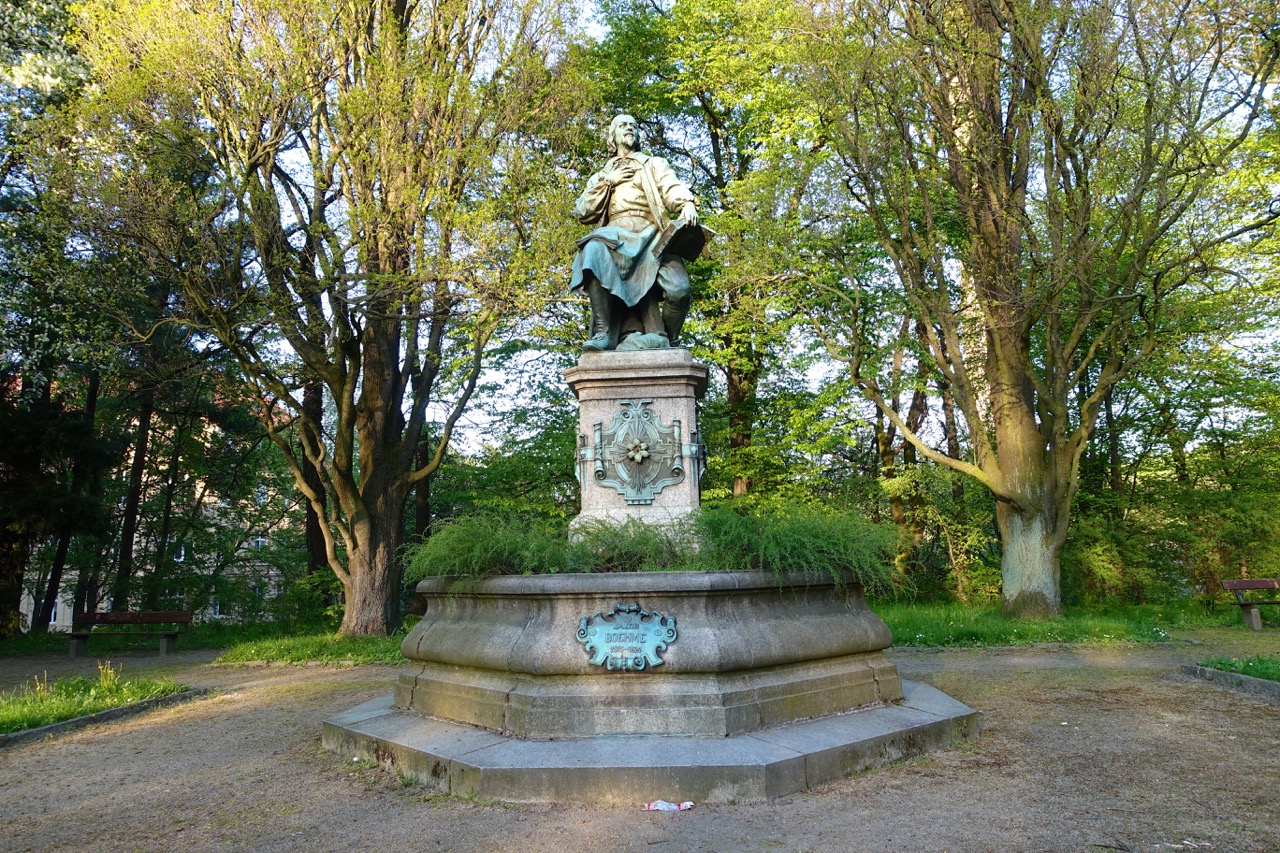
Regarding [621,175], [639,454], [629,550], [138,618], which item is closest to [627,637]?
[629,550]

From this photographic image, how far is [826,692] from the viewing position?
559 cm

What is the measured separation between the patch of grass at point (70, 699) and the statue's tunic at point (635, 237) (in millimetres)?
5947

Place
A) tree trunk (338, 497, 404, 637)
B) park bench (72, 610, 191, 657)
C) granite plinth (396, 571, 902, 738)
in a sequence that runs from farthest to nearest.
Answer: park bench (72, 610, 191, 657)
tree trunk (338, 497, 404, 637)
granite plinth (396, 571, 902, 738)

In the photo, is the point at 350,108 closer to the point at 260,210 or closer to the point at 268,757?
the point at 260,210

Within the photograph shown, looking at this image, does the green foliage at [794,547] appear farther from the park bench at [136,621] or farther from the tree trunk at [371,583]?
the park bench at [136,621]

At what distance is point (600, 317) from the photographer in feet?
25.2

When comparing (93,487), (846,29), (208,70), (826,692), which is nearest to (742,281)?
(846,29)

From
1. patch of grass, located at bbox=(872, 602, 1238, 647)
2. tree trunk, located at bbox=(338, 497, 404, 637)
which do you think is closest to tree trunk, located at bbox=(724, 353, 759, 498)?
patch of grass, located at bbox=(872, 602, 1238, 647)

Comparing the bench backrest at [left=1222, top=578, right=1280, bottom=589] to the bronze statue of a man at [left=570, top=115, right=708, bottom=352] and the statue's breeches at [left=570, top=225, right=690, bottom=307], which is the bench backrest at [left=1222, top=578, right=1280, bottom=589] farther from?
the statue's breeches at [left=570, top=225, right=690, bottom=307]

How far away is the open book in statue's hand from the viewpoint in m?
7.58

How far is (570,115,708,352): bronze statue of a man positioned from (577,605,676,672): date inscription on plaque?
3.00 m

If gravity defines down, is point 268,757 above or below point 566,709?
below

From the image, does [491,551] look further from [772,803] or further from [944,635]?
[944,635]

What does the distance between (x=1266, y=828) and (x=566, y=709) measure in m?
3.51
